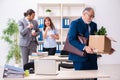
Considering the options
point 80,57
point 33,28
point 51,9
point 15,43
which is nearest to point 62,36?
point 51,9

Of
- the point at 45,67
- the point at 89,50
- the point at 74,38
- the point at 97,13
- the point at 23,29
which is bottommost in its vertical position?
the point at 45,67

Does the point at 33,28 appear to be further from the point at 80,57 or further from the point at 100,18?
the point at 100,18

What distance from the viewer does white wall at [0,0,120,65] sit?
9500mm

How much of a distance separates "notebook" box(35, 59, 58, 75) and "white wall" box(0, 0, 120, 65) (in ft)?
20.7

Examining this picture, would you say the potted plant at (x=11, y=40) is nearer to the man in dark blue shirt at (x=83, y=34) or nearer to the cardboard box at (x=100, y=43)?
the man in dark blue shirt at (x=83, y=34)

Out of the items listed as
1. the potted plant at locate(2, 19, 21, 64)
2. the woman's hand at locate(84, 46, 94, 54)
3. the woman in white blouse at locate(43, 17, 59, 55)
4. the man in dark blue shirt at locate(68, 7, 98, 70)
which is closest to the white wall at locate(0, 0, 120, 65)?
the potted plant at locate(2, 19, 21, 64)

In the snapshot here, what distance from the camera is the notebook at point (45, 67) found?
3320mm

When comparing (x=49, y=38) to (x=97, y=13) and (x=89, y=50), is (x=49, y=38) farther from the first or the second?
(x=89, y=50)

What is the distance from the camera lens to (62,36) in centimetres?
962

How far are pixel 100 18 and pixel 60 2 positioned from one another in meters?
1.49

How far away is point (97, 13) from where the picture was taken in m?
9.79

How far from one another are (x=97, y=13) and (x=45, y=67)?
6697mm

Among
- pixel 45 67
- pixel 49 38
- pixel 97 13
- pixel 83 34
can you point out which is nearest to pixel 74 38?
pixel 83 34

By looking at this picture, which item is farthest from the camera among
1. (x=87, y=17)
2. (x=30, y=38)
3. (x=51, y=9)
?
(x=51, y=9)
